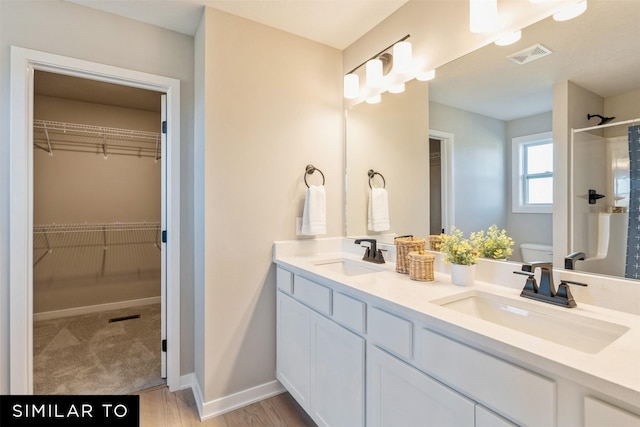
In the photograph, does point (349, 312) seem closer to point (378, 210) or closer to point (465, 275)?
point (465, 275)

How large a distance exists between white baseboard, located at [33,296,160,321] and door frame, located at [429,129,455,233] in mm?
3643

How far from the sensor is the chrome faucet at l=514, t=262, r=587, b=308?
1071 millimetres

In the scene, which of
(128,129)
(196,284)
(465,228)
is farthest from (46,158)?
(465,228)

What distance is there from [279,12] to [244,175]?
103 centimetres

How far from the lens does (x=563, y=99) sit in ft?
3.93

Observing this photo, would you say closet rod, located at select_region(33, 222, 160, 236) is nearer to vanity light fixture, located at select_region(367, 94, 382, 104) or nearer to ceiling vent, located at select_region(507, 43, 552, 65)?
vanity light fixture, located at select_region(367, 94, 382, 104)

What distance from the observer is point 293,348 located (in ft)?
5.99

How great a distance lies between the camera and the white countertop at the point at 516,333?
661 mm

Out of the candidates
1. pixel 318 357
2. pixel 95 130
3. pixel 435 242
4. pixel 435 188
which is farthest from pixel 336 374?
pixel 95 130

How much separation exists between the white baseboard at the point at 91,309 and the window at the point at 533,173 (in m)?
4.01

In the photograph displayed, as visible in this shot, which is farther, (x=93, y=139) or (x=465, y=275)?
(x=93, y=139)

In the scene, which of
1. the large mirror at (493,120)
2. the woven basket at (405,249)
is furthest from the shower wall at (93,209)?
the woven basket at (405,249)

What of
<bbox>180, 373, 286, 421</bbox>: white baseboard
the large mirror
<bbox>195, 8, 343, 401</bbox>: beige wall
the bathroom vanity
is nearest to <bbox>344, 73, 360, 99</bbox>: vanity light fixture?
the large mirror

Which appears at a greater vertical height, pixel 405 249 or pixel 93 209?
pixel 93 209
